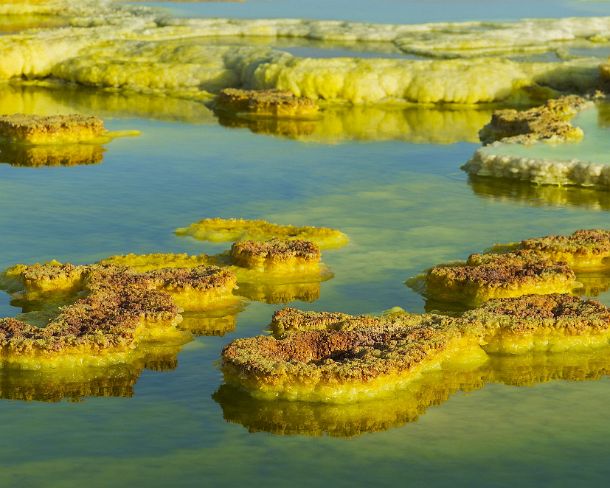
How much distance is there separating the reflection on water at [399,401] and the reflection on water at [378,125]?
12153 millimetres

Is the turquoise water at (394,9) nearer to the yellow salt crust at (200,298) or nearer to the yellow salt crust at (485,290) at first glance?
the yellow salt crust at (485,290)

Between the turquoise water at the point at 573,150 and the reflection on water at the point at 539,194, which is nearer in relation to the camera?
the reflection on water at the point at 539,194

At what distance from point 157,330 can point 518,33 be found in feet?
91.5

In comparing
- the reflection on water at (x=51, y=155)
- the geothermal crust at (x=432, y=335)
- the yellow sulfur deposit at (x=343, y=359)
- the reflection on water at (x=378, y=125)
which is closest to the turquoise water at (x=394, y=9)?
the reflection on water at (x=378, y=125)

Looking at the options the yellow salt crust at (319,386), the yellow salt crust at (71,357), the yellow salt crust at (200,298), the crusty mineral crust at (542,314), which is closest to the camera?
the yellow salt crust at (319,386)

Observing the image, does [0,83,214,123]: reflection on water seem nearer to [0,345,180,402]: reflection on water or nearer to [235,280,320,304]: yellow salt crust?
[235,280,320,304]: yellow salt crust

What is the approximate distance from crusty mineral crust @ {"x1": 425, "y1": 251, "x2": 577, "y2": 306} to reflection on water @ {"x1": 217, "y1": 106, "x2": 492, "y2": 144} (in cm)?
968

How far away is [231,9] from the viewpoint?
156 ft

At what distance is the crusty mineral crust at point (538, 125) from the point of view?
21.3m

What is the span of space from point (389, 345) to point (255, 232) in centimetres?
534

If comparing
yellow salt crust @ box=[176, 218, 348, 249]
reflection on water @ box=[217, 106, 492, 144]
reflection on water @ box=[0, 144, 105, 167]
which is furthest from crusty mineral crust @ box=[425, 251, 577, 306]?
reflection on water @ box=[217, 106, 492, 144]

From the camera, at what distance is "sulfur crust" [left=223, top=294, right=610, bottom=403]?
10602 millimetres

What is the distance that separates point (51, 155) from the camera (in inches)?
872

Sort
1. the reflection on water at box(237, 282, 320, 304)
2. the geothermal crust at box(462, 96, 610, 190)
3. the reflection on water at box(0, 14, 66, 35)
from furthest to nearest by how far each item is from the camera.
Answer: the reflection on water at box(0, 14, 66, 35)
the geothermal crust at box(462, 96, 610, 190)
the reflection on water at box(237, 282, 320, 304)
